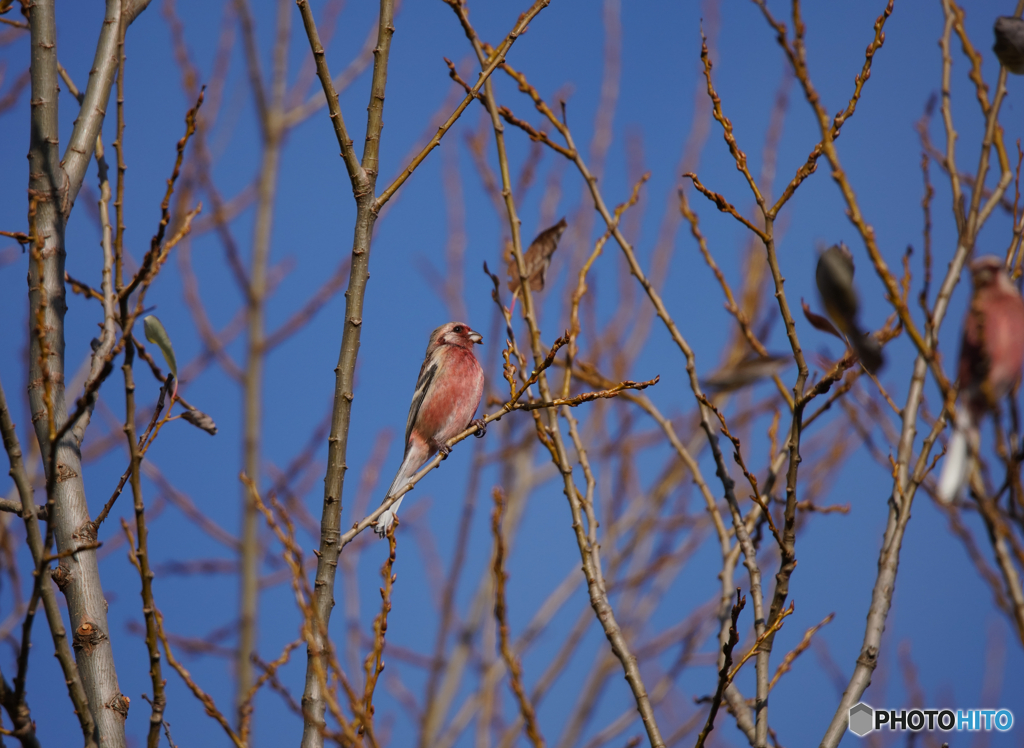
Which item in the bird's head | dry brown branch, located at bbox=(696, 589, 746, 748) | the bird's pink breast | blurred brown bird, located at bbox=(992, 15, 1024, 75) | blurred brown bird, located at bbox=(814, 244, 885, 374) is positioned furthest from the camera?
the bird's head

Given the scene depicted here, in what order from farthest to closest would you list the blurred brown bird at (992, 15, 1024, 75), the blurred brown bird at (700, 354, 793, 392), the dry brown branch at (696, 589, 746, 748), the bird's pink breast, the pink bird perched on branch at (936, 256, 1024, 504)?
the bird's pink breast → the blurred brown bird at (700, 354, 793, 392) → the blurred brown bird at (992, 15, 1024, 75) → the dry brown branch at (696, 589, 746, 748) → the pink bird perched on branch at (936, 256, 1024, 504)

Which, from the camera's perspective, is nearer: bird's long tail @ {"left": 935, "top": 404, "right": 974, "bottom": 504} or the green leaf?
bird's long tail @ {"left": 935, "top": 404, "right": 974, "bottom": 504}

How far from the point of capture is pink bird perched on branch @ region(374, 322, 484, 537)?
512 centimetres

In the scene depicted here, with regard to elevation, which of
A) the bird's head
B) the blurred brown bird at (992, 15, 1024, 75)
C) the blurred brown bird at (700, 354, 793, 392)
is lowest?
the blurred brown bird at (700, 354, 793, 392)

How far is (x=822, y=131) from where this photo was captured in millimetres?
2031

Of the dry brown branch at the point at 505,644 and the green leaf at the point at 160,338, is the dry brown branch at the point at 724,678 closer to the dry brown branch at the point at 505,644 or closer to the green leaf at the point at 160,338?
the dry brown branch at the point at 505,644

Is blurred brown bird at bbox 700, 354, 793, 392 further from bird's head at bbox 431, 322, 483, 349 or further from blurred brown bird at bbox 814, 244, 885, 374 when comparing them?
bird's head at bbox 431, 322, 483, 349

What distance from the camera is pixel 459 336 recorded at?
582 centimetres

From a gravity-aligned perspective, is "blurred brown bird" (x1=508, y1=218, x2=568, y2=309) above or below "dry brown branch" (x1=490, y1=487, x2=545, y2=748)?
above

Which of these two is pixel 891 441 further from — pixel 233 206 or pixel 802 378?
pixel 233 206

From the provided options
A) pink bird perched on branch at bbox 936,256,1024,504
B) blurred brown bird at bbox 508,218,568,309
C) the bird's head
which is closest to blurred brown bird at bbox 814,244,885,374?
pink bird perched on branch at bbox 936,256,1024,504

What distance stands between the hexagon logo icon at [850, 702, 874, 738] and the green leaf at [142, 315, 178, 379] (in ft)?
7.86

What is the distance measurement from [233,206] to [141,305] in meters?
4.52

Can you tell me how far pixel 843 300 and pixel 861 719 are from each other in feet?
5.37
